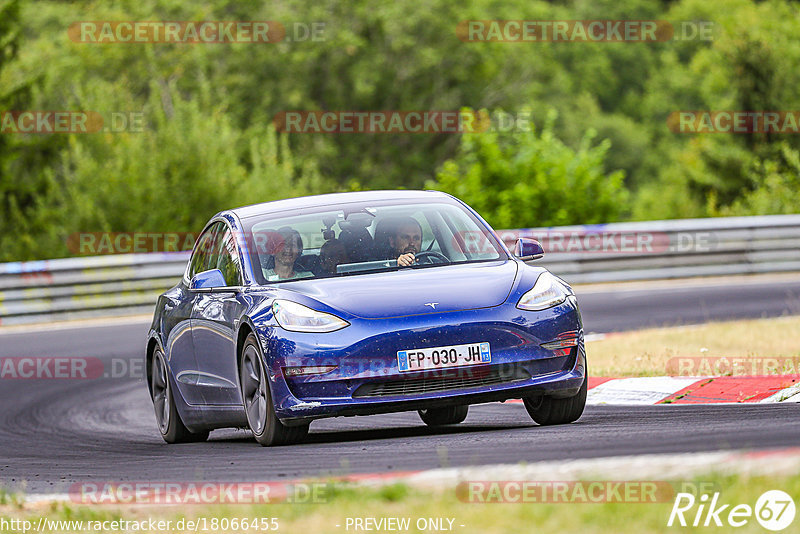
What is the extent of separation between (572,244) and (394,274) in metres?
15.2

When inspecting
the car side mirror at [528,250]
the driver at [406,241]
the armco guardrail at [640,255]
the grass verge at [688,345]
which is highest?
the driver at [406,241]

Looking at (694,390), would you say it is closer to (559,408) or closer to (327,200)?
(559,408)

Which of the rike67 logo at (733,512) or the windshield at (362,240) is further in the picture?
the windshield at (362,240)

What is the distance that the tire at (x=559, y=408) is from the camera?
8.67 metres

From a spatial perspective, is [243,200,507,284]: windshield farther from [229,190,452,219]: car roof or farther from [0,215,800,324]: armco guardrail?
[0,215,800,324]: armco guardrail

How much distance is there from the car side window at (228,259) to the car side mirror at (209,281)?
0.36 ft

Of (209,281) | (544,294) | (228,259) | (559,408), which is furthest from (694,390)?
(209,281)

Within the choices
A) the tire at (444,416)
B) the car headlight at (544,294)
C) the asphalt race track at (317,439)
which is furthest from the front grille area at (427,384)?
the tire at (444,416)

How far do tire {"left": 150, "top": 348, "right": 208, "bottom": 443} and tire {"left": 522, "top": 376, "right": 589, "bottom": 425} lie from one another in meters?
2.54

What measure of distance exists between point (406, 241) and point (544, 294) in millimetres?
1106

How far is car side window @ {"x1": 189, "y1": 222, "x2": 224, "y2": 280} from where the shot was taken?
10.1 meters

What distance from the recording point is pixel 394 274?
8719 mm

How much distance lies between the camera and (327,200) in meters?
9.67

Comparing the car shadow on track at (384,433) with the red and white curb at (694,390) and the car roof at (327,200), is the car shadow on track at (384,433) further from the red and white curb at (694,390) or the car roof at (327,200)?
the car roof at (327,200)
